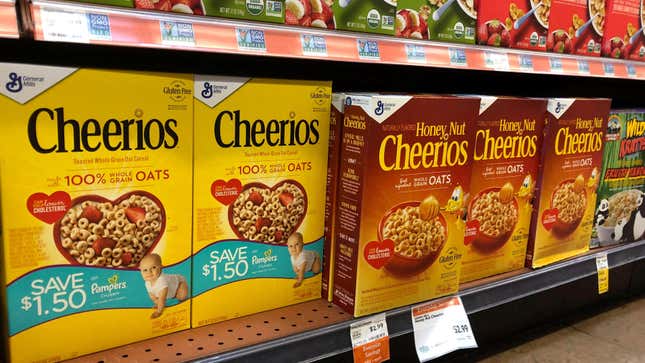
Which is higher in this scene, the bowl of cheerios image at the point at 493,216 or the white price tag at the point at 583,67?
the white price tag at the point at 583,67

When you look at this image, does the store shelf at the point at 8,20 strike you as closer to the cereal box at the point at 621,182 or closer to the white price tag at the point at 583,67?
the white price tag at the point at 583,67

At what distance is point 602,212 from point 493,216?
491 mm

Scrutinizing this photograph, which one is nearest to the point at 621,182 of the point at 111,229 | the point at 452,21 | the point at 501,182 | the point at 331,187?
the point at 501,182

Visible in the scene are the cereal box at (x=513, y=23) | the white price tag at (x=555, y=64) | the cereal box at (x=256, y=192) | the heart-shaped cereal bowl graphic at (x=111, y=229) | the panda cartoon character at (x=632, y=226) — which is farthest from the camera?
the panda cartoon character at (x=632, y=226)

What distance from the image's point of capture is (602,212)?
59.7 inches

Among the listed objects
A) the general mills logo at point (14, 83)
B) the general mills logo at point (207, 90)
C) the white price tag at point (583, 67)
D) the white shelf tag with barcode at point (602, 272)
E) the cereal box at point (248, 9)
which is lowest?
the white shelf tag with barcode at point (602, 272)

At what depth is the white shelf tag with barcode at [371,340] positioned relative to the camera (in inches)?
39.0

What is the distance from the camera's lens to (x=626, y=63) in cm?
147

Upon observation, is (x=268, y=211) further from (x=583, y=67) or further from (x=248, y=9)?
(x=583, y=67)

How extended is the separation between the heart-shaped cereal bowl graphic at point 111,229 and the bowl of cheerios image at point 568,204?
0.98 m

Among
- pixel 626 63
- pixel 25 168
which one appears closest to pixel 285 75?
pixel 25 168

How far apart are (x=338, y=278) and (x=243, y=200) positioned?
10.4 inches

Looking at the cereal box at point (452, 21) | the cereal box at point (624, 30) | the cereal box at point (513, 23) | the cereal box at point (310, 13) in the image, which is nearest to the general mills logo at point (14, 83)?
the cereal box at point (310, 13)

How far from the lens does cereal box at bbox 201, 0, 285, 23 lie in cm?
81
